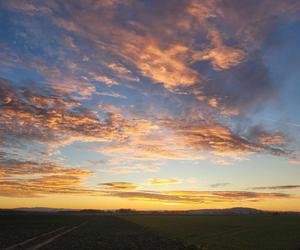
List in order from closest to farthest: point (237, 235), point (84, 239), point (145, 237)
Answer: point (84, 239), point (145, 237), point (237, 235)

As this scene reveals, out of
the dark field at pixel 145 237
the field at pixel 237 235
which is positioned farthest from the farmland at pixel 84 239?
the field at pixel 237 235

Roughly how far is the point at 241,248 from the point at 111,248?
11217 millimetres

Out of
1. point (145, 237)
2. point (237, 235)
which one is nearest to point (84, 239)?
point (145, 237)

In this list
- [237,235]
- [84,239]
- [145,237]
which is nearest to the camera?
[84,239]

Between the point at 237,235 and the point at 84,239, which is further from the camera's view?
the point at 237,235

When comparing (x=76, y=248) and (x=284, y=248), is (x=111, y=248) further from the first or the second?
(x=284, y=248)

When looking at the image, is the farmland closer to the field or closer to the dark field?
the dark field

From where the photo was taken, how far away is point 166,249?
93.3 ft

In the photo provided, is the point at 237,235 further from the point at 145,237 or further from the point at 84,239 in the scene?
the point at 84,239

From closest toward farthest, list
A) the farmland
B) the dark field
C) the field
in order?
the farmland → the dark field → the field

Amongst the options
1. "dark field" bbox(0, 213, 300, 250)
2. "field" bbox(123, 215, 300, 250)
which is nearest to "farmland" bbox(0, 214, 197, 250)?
"dark field" bbox(0, 213, 300, 250)

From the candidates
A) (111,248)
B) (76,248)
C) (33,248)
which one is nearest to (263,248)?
(111,248)

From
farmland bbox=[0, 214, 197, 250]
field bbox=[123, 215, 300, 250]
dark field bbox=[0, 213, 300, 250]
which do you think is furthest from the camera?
field bbox=[123, 215, 300, 250]

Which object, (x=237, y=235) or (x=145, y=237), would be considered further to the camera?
(x=237, y=235)
